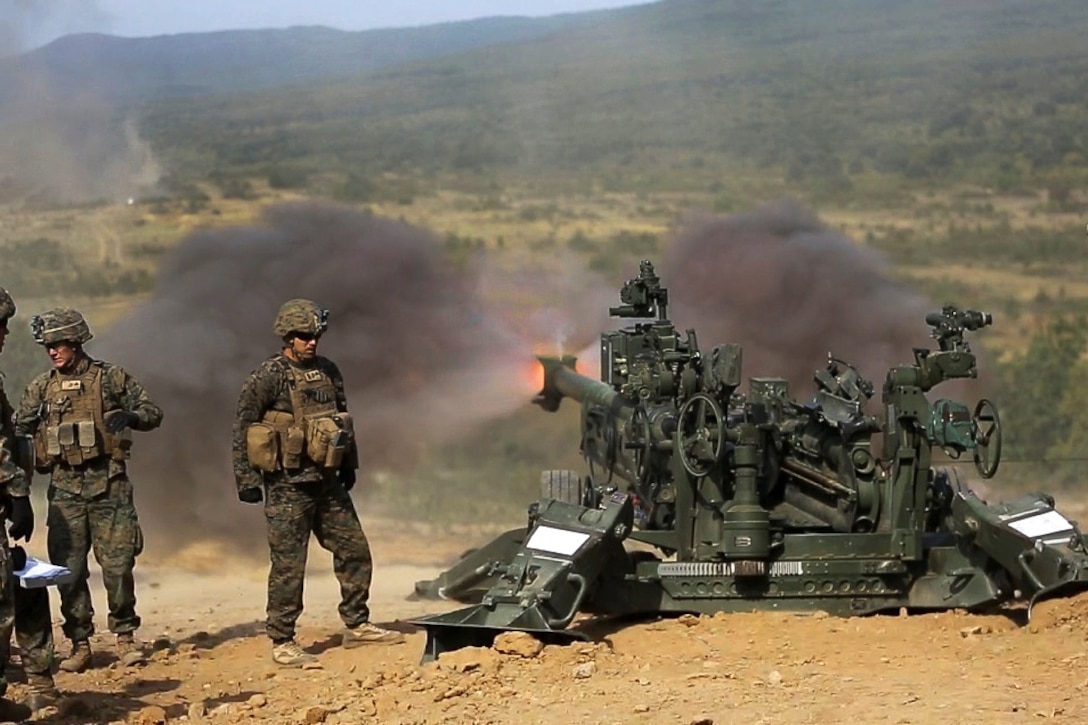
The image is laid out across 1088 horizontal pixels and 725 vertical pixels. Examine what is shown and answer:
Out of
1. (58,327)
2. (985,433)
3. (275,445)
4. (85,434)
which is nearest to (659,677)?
(985,433)

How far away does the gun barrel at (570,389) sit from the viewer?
12516mm

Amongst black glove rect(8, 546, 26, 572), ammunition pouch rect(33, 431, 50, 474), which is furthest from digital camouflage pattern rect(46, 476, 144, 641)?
black glove rect(8, 546, 26, 572)

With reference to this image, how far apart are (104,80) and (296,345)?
3834 cm

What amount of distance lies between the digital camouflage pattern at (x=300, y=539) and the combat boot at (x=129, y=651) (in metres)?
0.67

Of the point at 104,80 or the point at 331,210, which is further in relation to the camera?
the point at 104,80

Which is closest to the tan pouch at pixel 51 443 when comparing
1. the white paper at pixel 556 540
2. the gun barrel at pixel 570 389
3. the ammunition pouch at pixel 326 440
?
the ammunition pouch at pixel 326 440

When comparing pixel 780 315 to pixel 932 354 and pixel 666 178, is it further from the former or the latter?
pixel 666 178

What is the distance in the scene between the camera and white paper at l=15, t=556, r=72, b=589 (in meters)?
8.41

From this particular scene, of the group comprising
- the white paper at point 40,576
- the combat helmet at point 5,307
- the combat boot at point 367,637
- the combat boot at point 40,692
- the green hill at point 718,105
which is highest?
the green hill at point 718,105

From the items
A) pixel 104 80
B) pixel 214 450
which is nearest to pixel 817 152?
pixel 104 80

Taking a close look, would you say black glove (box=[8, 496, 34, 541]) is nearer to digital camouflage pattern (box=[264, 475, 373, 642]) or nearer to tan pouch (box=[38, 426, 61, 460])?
tan pouch (box=[38, 426, 61, 460])

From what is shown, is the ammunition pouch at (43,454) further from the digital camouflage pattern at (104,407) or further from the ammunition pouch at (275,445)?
the ammunition pouch at (275,445)

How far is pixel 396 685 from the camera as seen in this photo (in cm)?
897

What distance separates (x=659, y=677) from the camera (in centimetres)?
892
